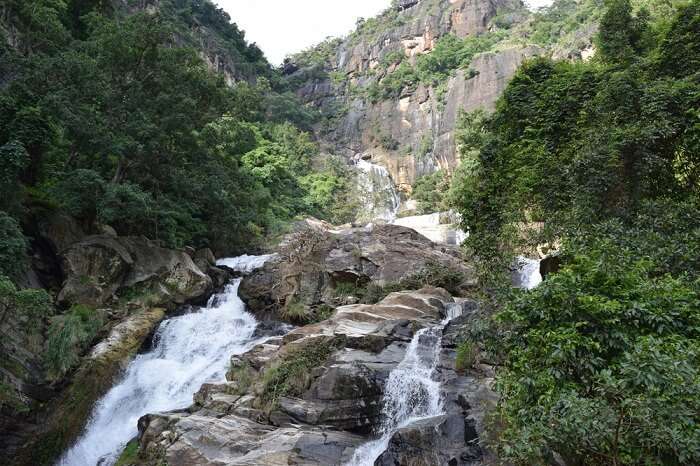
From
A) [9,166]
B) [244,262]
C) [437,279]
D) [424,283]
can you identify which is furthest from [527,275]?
[9,166]

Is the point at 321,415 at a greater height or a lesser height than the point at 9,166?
lesser

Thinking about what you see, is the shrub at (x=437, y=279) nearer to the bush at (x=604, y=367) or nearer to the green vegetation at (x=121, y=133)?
the green vegetation at (x=121, y=133)

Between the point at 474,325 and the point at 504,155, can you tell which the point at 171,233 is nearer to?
the point at 504,155

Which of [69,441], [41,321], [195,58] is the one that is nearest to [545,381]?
[69,441]

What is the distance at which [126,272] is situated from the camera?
1752cm

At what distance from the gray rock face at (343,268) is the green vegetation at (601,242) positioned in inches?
229

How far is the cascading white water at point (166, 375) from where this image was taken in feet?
41.1

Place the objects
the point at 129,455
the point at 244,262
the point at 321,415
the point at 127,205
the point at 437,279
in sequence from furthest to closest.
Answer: the point at 244,262 → the point at 437,279 → the point at 127,205 → the point at 129,455 → the point at 321,415

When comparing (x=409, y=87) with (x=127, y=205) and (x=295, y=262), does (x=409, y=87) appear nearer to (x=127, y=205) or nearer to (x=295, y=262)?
(x=295, y=262)

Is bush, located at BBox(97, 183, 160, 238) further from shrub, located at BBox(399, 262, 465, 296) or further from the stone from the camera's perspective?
the stone

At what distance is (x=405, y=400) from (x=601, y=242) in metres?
5.41

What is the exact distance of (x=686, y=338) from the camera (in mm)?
5680

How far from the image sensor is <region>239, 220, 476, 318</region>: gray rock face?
18.5m

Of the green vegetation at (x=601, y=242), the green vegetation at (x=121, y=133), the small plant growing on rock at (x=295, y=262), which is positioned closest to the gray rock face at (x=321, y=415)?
the green vegetation at (x=601, y=242)
